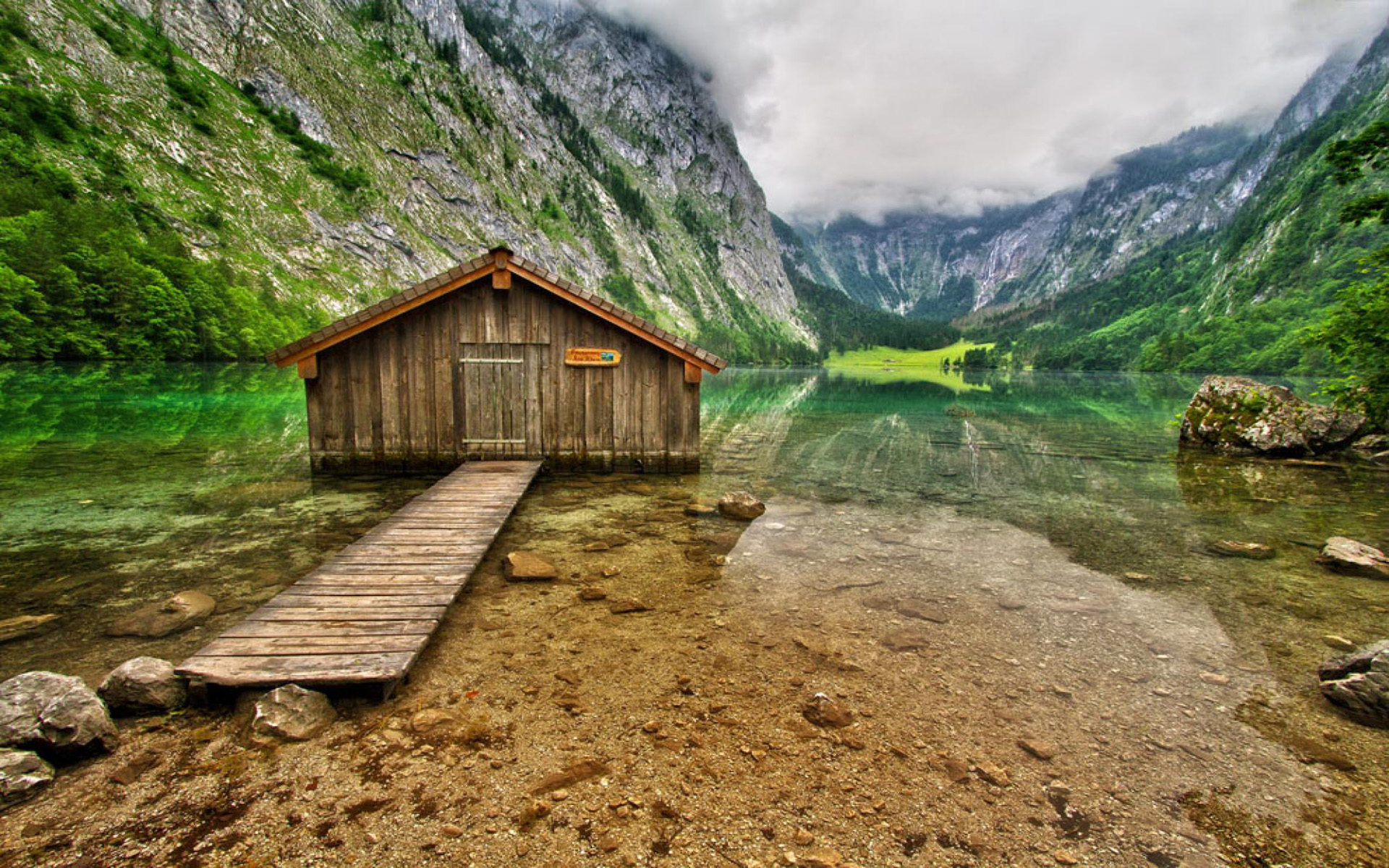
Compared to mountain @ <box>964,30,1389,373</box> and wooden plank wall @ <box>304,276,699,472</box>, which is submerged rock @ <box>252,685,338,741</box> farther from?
mountain @ <box>964,30,1389,373</box>

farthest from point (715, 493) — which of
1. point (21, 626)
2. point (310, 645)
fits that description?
point (21, 626)

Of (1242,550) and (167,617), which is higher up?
(167,617)

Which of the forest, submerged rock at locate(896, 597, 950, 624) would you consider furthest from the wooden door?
the forest

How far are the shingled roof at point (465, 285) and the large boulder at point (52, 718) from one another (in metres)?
10.4

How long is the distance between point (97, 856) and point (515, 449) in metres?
11.8

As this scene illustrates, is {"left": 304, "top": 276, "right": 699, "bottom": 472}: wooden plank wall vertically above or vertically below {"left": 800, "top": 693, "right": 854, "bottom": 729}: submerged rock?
above

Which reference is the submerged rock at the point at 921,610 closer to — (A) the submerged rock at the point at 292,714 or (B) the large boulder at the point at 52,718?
(A) the submerged rock at the point at 292,714

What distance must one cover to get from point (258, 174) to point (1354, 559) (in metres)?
141

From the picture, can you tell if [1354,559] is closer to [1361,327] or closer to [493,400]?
[1361,327]

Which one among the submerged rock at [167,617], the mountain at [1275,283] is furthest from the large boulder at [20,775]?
the mountain at [1275,283]

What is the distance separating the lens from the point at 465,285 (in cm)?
1407

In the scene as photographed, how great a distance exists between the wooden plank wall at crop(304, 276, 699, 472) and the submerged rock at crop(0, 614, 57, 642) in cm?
787

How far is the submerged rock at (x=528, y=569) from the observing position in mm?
8117

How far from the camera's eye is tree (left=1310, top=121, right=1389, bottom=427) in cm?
1424
